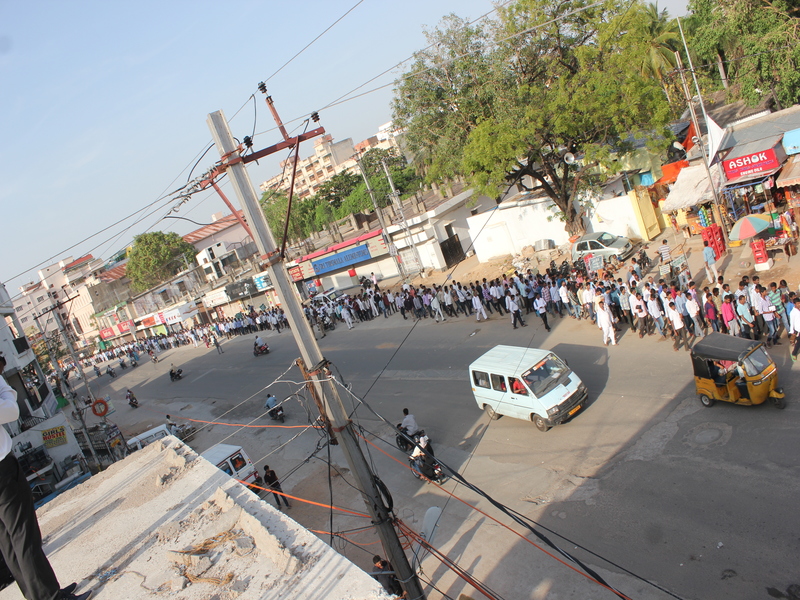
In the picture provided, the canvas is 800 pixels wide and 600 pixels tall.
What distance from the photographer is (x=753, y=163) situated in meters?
19.6

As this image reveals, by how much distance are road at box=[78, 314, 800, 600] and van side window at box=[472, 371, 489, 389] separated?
1.02 metres

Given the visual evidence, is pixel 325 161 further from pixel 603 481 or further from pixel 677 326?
pixel 603 481

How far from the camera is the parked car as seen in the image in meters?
23.1

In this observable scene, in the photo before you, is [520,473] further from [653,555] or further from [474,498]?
[653,555]

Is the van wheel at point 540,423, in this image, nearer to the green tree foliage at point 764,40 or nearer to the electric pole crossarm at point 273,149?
the electric pole crossarm at point 273,149

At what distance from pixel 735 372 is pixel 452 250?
24.8m

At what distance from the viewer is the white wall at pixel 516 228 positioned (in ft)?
94.4

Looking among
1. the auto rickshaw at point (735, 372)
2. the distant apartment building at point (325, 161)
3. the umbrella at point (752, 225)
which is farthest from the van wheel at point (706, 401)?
the distant apartment building at point (325, 161)

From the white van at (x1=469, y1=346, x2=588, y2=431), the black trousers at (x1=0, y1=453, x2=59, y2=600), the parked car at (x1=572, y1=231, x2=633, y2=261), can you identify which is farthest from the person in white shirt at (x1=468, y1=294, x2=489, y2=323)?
the black trousers at (x1=0, y1=453, x2=59, y2=600)

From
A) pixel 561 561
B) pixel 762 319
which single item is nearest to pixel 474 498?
pixel 561 561

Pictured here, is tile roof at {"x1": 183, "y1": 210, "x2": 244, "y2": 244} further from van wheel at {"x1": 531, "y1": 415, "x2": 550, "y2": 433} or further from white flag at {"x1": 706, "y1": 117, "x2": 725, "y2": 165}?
van wheel at {"x1": 531, "y1": 415, "x2": 550, "y2": 433}

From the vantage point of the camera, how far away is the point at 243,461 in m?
13.8

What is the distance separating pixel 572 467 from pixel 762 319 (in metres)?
6.24

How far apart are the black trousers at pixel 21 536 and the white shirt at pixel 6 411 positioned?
31cm
